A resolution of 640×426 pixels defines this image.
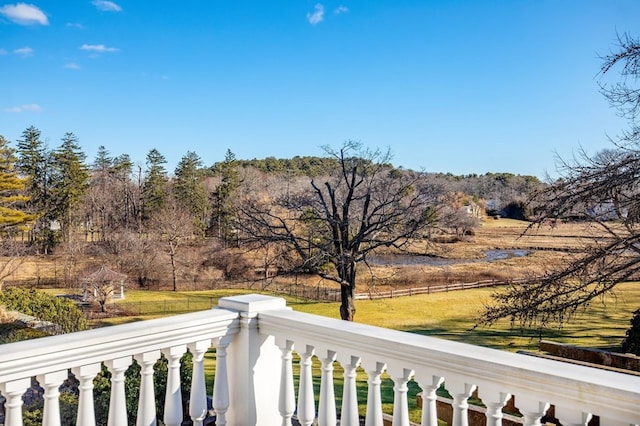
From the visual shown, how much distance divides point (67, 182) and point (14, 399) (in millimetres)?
19788

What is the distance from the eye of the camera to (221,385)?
60.4 inches

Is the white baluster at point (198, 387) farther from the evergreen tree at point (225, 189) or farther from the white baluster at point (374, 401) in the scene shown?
the evergreen tree at point (225, 189)

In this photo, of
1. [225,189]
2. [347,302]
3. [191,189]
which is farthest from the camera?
[225,189]

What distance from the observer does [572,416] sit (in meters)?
0.94

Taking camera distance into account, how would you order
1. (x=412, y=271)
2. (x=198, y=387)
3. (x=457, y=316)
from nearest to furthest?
(x=198, y=387)
(x=457, y=316)
(x=412, y=271)

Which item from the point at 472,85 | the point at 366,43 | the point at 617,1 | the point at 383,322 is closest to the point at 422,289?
the point at 383,322

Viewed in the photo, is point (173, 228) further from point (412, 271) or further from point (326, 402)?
point (326, 402)

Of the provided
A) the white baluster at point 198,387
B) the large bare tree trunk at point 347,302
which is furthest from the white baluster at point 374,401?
the large bare tree trunk at point 347,302

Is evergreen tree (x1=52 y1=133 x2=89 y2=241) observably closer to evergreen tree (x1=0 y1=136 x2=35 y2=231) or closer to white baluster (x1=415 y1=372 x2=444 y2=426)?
evergreen tree (x1=0 y1=136 x2=35 y2=231)

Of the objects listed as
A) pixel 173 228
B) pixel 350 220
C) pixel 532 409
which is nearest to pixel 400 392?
pixel 532 409

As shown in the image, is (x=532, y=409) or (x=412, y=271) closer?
(x=532, y=409)

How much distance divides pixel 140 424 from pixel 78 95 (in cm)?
1774

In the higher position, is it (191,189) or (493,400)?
(191,189)

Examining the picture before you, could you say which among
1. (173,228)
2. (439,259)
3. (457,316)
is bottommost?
(457,316)
